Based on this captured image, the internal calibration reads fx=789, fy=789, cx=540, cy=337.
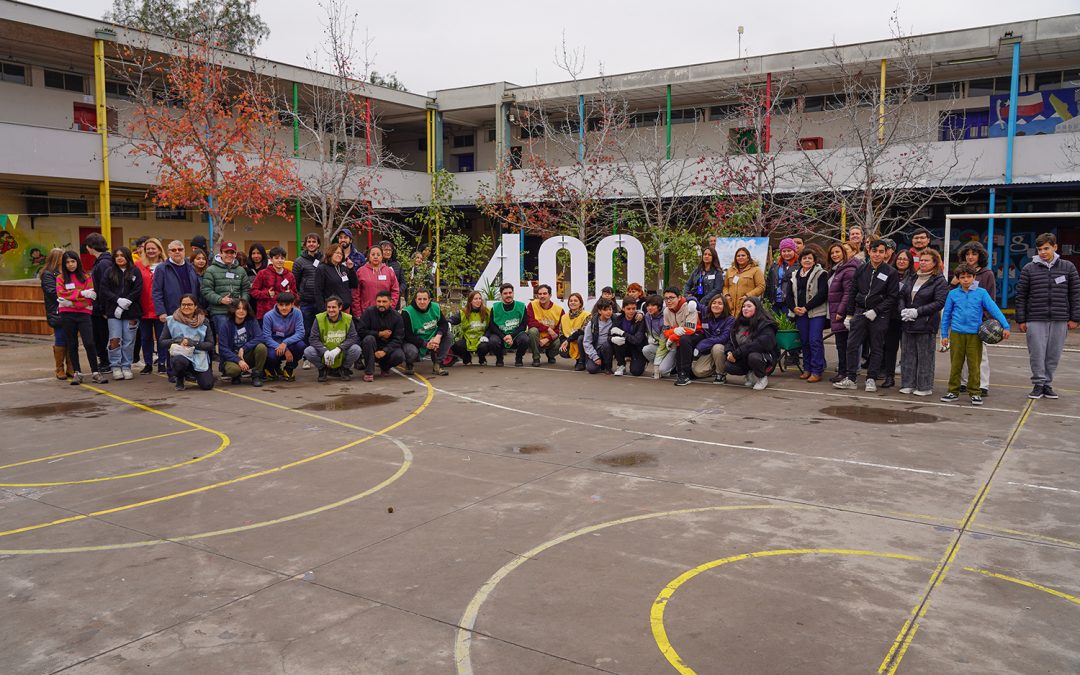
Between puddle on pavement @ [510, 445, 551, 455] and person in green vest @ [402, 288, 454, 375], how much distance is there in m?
4.83

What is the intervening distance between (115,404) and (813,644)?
30.4ft

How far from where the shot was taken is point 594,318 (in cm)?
1264

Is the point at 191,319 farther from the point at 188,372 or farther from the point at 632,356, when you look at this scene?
the point at 632,356

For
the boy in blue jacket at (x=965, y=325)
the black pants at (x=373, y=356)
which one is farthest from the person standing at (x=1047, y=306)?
the black pants at (x=373, y=356)

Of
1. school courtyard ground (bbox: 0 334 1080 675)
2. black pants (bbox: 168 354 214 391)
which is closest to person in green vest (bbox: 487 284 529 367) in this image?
school courtyard ground (bbox: 0 334 1080 675)

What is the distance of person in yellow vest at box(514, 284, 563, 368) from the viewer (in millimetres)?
13578

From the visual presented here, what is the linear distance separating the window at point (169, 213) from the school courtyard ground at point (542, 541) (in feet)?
62.7

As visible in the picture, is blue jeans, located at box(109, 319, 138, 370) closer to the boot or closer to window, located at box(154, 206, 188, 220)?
the boot

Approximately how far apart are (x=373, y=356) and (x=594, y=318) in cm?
351

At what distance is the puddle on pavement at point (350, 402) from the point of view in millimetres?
9789

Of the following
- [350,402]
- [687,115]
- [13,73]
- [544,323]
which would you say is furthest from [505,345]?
[13,73]

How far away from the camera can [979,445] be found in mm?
7660

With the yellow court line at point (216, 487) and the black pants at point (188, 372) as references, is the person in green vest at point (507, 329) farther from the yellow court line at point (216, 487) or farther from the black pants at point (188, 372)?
the yellow court line at point (216, 487)

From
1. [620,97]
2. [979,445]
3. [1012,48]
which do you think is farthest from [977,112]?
[979,445]
